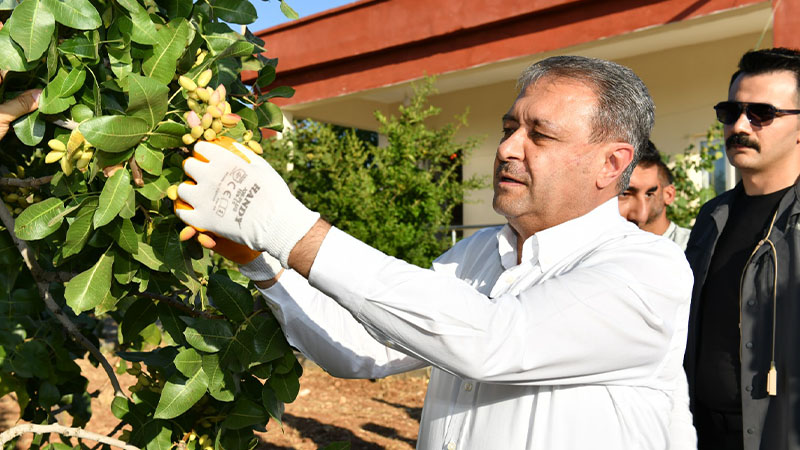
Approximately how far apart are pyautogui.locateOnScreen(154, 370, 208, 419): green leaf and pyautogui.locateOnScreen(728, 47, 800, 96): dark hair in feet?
7.81

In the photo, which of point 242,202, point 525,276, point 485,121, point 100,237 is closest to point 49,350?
point 100,237

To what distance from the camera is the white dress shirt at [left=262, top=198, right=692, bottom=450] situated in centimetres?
120

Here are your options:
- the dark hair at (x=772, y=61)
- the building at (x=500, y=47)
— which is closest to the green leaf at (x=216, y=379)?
the dark hair at (x=772, y=61)

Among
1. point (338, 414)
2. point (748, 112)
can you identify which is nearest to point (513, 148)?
point (748, 112)

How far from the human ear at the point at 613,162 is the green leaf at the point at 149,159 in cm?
96

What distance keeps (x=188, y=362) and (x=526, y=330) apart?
0.70 metres

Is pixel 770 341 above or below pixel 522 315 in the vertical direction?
below

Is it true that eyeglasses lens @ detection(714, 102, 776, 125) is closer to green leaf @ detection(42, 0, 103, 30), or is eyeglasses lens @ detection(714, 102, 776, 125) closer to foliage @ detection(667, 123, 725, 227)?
green leaf @ detection(42, 0, 103, 30)

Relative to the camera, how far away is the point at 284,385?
157cm

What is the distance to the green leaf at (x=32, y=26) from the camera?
1354 millimetres

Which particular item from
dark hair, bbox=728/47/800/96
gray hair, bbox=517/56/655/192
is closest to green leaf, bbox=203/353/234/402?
gray hair, bbox=517/56/655/192

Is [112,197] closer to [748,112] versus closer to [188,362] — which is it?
[188,362]

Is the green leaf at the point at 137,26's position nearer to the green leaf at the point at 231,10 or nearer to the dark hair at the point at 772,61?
the green leaf at the point at 231,10

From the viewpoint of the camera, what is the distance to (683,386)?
1.79 metres
